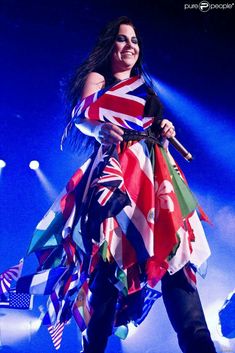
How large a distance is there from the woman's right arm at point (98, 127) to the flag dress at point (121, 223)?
3cm

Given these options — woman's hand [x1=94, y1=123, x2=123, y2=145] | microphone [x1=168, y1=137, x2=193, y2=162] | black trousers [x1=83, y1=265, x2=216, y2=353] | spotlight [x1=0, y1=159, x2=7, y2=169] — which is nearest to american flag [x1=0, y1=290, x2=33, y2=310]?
spotlight [x1=0, y1=159, x2=7, y2=169]

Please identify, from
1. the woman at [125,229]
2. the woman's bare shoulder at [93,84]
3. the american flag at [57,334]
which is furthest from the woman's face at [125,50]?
the american flag at [57,334]

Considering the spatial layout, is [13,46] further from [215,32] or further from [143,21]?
[215,32]

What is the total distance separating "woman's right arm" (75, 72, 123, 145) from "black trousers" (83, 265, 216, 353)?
0.43 m

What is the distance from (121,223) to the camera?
4.93ft

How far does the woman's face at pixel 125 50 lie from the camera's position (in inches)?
82.7

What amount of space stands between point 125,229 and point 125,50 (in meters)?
0.96

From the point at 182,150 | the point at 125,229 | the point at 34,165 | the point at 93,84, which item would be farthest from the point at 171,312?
the point at 34,165

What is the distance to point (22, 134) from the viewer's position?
2.49 metres

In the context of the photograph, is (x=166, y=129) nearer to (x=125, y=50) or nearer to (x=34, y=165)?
(x=125, y=50)

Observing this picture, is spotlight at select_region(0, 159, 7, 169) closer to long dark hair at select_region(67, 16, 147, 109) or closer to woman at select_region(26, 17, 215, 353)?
long dark hair at select_region(67, 16, 147, 109)

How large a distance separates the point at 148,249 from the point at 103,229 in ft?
0.50

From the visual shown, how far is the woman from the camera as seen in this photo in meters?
1.43

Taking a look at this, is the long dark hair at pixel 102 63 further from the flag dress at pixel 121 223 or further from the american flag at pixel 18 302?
the american flag at pixel 18 302
